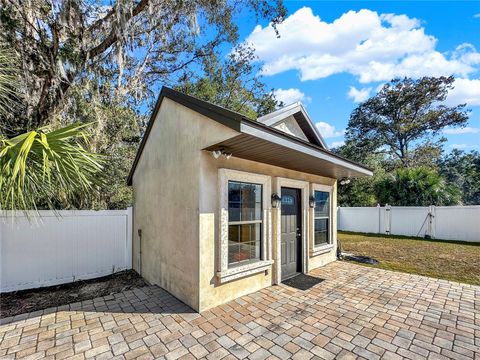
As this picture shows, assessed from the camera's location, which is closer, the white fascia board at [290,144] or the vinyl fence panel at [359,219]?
the white fascia board at [290,144]

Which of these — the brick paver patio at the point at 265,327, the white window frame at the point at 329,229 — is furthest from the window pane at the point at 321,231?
the brick paver patio at the point at 265,327

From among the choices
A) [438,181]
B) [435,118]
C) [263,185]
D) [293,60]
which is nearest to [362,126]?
[435,118]

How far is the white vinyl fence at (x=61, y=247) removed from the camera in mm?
5184

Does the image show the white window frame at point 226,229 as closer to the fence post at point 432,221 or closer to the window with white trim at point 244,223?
the window with white trim at point 244,223

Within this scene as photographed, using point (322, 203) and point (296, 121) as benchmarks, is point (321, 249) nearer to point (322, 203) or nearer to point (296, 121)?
point (322, 203)

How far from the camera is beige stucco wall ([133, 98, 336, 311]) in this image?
4156 millimetres

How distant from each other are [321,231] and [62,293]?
6615mm

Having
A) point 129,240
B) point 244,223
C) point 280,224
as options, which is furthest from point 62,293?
point 280,224

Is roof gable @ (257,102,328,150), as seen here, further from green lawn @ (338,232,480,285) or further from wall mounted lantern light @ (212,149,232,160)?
green lawn @ (338,232,480,285)

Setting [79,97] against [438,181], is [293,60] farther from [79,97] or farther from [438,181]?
[438,181]

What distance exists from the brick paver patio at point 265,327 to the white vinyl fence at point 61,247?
173 cm

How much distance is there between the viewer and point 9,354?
3.02 meters

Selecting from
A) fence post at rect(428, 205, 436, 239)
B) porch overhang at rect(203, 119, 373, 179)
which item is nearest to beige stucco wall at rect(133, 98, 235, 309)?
porch overhang at rect(203, 119, 373, 179)

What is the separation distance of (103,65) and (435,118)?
25.1m
